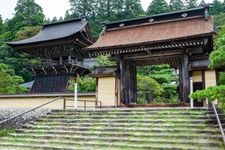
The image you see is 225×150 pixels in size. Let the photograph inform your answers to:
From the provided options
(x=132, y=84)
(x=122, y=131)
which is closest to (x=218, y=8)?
(x=132, y=84)

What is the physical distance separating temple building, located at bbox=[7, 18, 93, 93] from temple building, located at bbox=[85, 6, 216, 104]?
8370mm

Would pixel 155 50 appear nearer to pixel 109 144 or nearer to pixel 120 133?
pixel 120 133

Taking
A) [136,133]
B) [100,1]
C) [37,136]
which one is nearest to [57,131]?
[37,136]

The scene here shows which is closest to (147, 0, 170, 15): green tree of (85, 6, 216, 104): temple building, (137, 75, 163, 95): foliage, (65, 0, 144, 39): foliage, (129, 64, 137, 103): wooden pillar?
(65, 0, 144, 39): foliage

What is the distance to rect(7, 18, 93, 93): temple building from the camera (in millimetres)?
26422

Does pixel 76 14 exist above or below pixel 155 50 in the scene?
above

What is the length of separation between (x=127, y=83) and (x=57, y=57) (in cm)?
1300

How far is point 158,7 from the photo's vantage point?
49125 millimetres

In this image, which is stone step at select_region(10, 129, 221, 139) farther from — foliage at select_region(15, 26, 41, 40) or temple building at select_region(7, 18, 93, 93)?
foliage at select_region(15, 26, 41, 40)

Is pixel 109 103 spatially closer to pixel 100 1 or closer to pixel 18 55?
pixel 18 55

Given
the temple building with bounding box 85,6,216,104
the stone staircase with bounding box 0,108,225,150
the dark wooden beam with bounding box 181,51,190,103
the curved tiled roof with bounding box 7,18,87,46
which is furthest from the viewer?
the curved tiled roof with bounding box 7,18,87,46

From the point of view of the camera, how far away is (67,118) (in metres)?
12.1

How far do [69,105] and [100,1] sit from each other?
39902 millimetres

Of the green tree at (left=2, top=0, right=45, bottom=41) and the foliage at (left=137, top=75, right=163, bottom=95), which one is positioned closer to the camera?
the foliage at (left=137, top=75, right=163, bottom=95)
